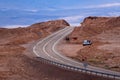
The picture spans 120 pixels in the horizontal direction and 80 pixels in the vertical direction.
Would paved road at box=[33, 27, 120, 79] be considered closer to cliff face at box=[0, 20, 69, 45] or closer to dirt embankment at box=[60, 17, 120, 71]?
dirt embankment at box=[60, 17, 120, 71]

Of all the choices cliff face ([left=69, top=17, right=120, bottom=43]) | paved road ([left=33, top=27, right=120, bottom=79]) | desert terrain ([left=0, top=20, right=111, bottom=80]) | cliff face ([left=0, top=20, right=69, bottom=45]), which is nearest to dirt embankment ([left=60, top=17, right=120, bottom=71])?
cliff face ([left=69, top=17, right=120, bottom=43])

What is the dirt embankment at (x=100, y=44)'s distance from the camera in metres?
87.7

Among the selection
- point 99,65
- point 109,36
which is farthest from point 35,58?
point 109,36

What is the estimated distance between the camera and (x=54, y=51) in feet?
341

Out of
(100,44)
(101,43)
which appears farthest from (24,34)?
(100,44)

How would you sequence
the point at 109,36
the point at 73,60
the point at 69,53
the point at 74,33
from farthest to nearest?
the point at 74,33
the point at 109,36
the point at 69,53
the point at 73,60

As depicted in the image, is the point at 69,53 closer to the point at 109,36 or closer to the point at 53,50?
the point at 53,50

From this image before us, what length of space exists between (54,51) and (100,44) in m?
11.9

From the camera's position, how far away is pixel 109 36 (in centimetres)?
12475

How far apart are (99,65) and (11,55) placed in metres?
25.8

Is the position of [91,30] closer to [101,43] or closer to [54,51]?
[101,43]

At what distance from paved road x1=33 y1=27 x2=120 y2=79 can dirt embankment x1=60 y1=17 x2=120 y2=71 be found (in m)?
2.24

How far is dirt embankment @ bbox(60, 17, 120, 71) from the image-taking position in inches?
3454

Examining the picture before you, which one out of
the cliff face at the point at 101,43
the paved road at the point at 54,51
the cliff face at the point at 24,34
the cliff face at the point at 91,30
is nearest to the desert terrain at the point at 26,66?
the cliff face at the point at 24,34
